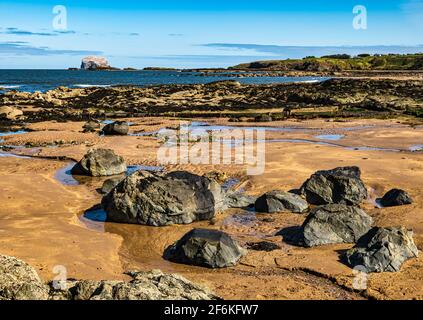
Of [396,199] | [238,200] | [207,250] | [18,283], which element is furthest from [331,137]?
[18,283]

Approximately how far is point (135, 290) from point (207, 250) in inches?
204

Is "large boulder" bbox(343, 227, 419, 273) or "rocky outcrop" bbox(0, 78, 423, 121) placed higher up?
"rocky outcrop" bbox(0, 78, 423, 121)

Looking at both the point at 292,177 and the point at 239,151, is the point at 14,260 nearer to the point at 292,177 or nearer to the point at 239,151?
the point at 292,177

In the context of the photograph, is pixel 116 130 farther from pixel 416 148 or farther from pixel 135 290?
pixel 135 290

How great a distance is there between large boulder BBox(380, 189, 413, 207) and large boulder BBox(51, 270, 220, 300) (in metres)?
11.4

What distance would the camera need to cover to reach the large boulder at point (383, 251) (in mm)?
11445

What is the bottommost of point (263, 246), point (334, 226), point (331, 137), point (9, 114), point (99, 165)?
point (263, 246)

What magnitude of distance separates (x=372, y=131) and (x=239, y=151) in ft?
46.2

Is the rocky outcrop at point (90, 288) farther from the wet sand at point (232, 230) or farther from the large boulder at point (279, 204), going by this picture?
the large boulder at point (279, 204)

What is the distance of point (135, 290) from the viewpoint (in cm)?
689

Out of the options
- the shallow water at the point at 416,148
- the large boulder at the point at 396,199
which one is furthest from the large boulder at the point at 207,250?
the shallow water at the point at 416,148

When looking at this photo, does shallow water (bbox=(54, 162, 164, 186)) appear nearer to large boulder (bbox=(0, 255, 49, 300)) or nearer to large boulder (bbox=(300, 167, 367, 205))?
large boulder (bbox=(300, 167, 367, 205))

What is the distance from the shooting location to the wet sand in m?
11.0

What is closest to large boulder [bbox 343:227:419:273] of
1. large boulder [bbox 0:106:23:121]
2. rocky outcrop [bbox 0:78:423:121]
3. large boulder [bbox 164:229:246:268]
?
large boulder [bbox 164:229:246:268]
